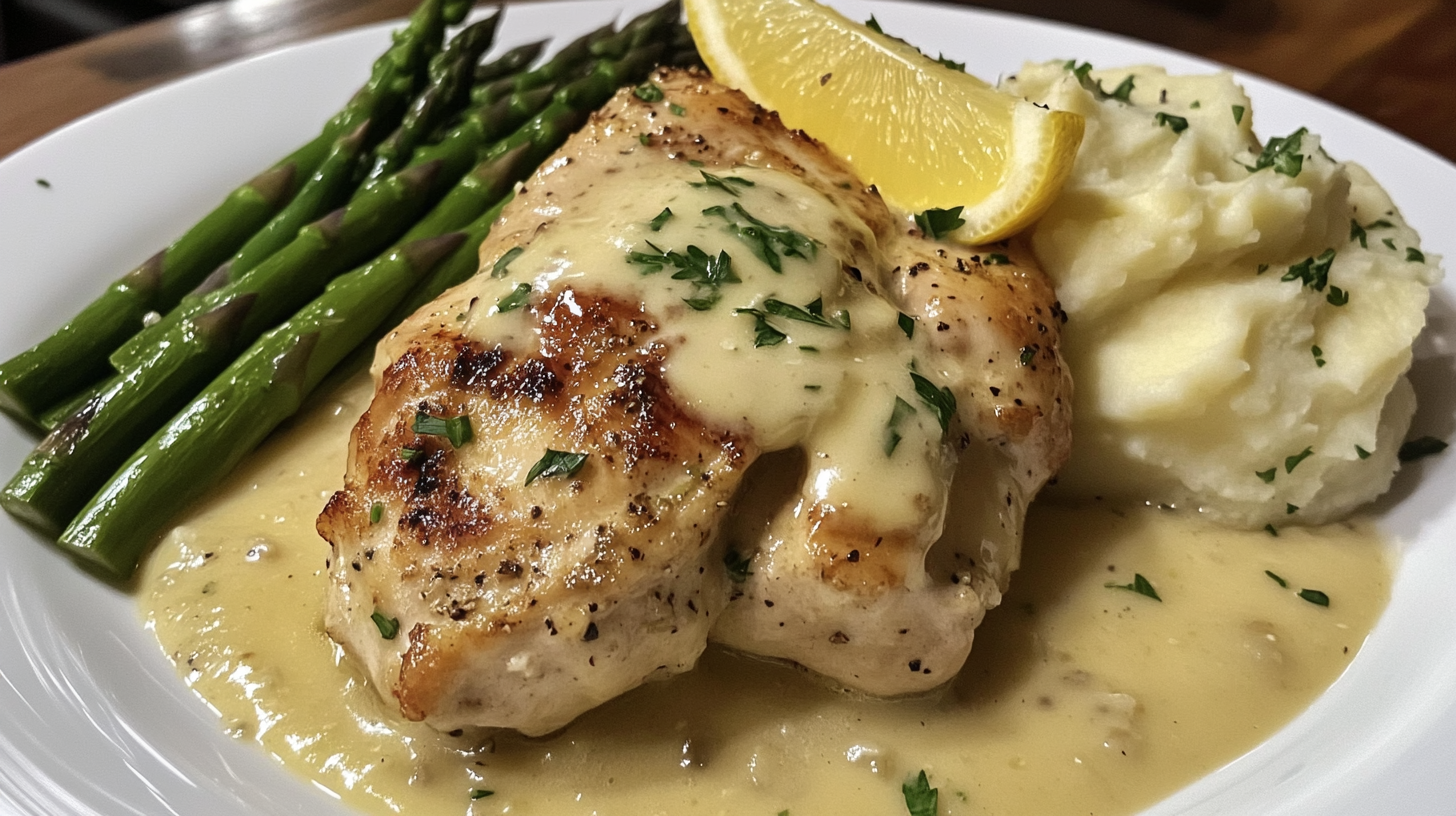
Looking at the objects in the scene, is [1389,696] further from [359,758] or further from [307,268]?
[307,268]

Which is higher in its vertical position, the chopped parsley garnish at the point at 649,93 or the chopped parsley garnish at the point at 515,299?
the chopped parsley garnish at the point at 649,93

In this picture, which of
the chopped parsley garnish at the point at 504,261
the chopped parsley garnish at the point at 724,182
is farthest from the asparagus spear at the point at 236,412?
the chopped parsley garnish at the point at 724,182

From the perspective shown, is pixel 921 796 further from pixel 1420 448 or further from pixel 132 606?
pixel 1420 448

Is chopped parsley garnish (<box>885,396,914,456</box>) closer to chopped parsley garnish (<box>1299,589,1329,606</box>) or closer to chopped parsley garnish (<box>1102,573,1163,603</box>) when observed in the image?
chopped parsley garnish (<box>1102,573,1163,603</box>)

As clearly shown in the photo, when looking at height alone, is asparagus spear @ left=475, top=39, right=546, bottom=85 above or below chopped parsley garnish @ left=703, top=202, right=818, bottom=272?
below

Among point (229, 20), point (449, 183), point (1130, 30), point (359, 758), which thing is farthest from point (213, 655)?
point (1130, 30)

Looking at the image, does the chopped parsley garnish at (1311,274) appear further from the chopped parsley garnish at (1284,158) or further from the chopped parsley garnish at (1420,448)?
the chopped parsley garnish at (1420,448)

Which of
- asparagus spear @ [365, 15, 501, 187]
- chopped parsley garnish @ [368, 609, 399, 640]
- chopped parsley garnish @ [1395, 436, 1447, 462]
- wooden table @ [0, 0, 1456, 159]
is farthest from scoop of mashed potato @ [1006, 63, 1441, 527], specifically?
asparagus spear @ [365, 15, 501, 187]

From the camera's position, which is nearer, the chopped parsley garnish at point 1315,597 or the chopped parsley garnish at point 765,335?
the chopped parsley garnish at point 765,335

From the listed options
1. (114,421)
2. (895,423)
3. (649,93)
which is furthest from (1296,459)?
(114,421)
